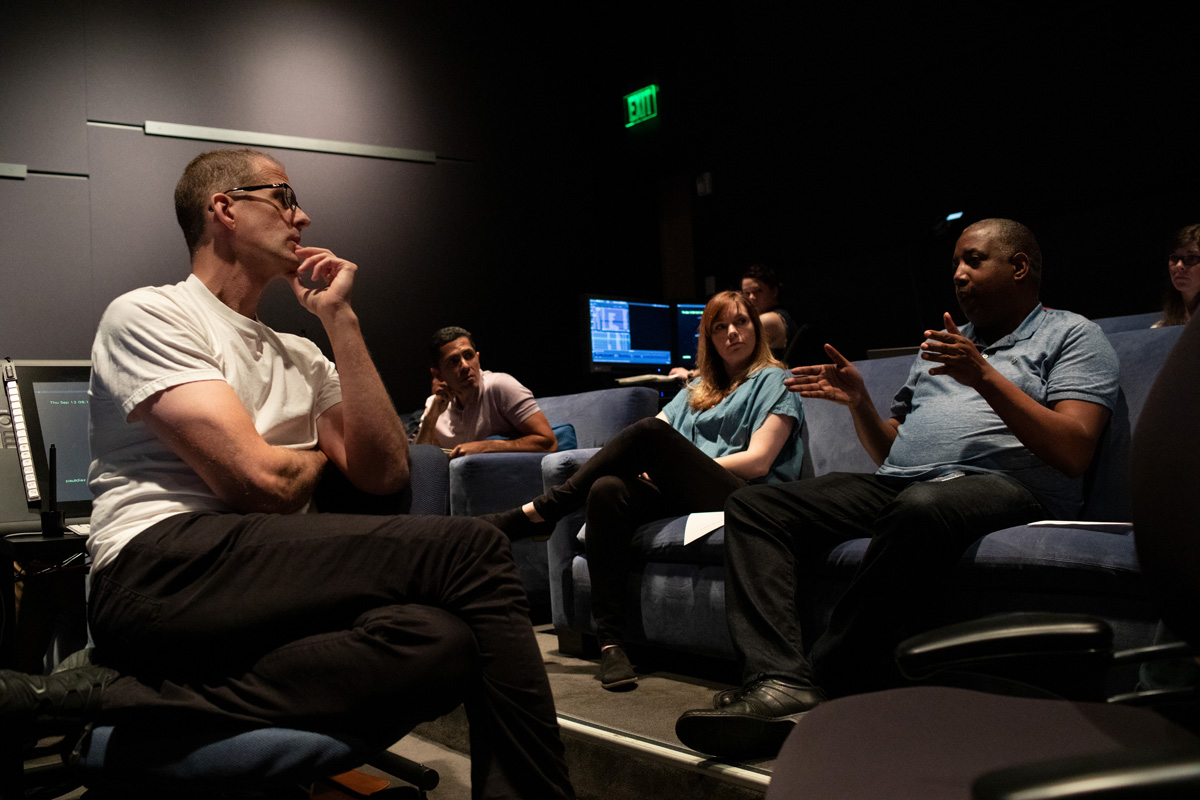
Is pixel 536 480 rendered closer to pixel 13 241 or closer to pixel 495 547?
pixel 495 547

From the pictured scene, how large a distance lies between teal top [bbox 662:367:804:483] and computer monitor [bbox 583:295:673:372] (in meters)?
2.33

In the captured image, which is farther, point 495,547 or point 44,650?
point 44,650

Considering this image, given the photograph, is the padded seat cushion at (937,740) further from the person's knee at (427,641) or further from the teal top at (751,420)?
the teal top at (751,420)

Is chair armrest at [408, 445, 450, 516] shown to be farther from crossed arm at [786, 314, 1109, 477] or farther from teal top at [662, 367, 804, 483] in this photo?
teal top at [662, 367, 804, 483]

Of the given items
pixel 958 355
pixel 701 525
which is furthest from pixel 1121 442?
pixel 701 525

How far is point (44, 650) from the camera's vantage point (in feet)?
7.16

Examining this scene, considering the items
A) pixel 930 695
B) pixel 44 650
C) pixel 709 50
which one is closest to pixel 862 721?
pixel 930 695

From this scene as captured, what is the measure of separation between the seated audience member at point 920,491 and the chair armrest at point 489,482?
3.97 feet

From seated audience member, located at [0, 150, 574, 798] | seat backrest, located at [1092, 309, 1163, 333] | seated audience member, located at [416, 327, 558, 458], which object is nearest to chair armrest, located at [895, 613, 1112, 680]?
seated audience member, located at [0, 150, 574, 798]

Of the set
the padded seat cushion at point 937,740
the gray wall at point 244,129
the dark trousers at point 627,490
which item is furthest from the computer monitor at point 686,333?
the padded seat cushion at point 937,740

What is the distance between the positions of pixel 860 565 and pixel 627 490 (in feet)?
2.70

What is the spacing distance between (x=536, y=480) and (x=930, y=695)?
92.4 inches

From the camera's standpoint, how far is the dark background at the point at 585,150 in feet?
13.8

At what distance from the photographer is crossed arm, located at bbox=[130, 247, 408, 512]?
126 cm
